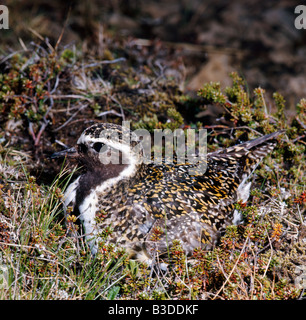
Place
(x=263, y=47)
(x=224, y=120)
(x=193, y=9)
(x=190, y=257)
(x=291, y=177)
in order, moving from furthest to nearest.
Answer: (x=193, y=9)
(x=263, y=47)
(x=224, y=120)
(x=291, y=177)
(x=190, y=257)

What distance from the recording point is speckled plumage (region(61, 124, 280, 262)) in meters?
4.10

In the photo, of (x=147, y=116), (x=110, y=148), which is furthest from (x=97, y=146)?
(x=147, y=116)

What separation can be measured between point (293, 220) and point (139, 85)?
10.6 feet

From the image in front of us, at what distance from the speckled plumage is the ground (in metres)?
0.18

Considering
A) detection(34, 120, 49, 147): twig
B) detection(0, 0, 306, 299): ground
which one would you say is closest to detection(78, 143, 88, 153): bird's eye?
detection(0, 0, 306, 299): ground

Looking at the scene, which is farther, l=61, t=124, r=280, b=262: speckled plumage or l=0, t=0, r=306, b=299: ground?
l=61, t=124, r=280, b=262: speckled plumage

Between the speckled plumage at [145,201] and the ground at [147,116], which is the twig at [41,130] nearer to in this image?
the ground at [147,116]

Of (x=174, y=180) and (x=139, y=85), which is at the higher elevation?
(x=139, y=85)

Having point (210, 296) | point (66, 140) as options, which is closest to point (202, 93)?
point (66, 140)

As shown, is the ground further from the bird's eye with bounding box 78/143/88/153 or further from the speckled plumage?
the bird's eye with bounding box 78/143/88/153

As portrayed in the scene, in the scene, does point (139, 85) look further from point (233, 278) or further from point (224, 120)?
point (233, 278)

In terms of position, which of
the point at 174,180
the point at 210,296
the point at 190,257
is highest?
the point at 174,180

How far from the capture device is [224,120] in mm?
5836

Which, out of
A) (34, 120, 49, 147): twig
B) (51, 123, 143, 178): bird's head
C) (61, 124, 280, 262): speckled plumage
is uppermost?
(34, 120, 49, 147): twig
